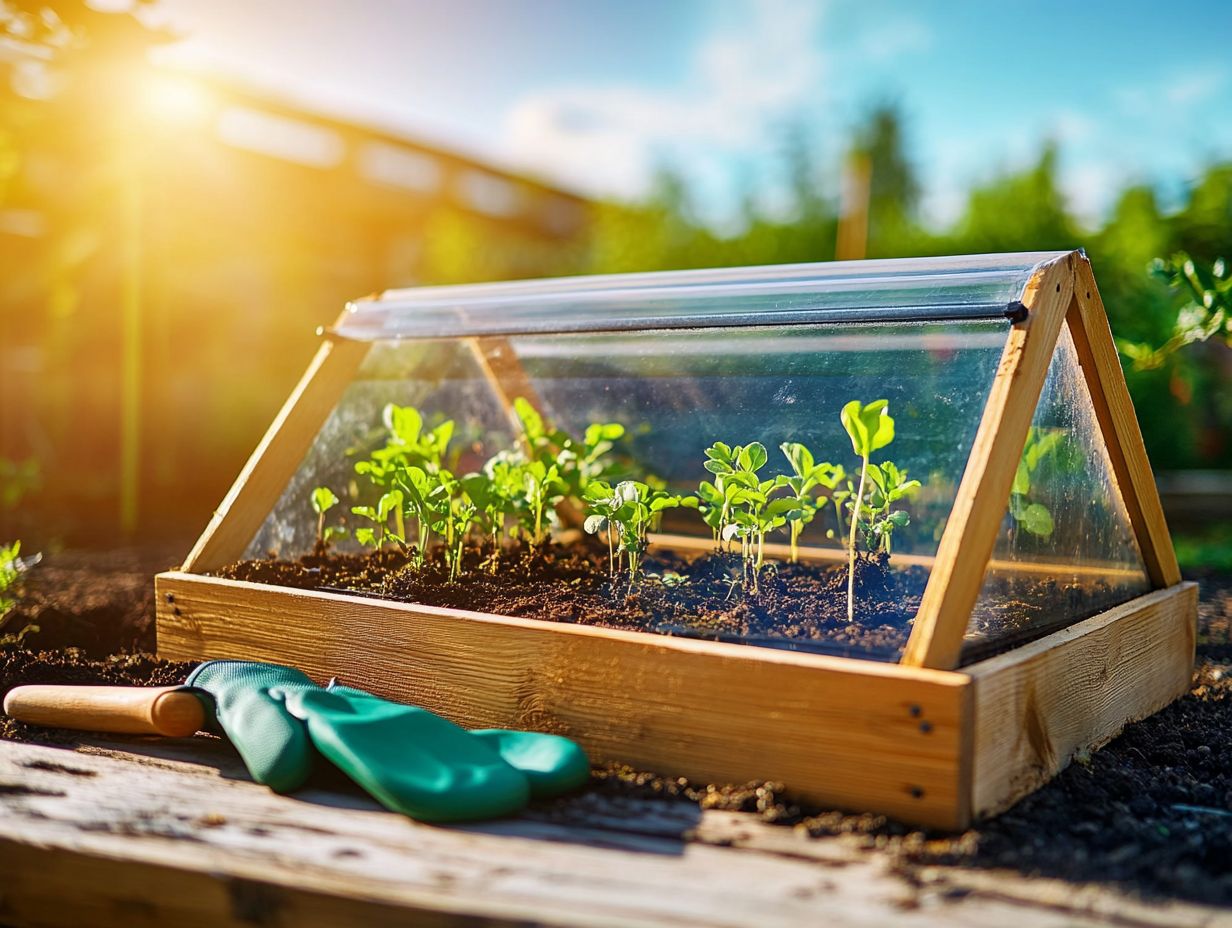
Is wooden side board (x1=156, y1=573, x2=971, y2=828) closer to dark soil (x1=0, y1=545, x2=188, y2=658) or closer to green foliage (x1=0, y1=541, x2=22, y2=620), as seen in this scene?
green foliage (x1=0, y1=541, x2=22, y2=620)

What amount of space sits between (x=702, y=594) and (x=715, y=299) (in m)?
0.63

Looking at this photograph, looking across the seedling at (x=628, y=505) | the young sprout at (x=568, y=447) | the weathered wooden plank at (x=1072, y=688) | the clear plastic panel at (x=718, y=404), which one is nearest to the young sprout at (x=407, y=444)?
the clear plastic panel at (x=718, y=404)

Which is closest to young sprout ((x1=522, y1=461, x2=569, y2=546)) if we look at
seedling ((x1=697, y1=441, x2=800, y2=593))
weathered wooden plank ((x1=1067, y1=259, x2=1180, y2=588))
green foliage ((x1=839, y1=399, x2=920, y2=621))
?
seedling ((x1=697, y1=441, x2=800, y2=593))

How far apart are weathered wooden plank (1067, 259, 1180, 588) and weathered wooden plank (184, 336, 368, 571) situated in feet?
5.51

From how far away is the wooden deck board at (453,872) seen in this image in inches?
48.4

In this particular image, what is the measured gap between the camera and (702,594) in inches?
79.4

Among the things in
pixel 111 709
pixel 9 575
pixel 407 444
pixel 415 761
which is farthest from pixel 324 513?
pixel 415 761

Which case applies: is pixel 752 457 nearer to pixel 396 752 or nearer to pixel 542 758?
pixel 542 758

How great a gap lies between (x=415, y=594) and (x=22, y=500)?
439 cm

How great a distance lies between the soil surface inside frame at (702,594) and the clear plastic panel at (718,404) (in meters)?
0.01

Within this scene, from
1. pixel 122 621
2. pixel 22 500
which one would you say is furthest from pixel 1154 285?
pixel 22 500

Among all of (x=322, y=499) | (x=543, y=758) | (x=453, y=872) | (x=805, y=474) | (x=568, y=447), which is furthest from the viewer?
(x=568, y=447)

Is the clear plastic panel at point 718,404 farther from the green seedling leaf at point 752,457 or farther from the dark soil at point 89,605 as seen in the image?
the dark soil at point 89,605

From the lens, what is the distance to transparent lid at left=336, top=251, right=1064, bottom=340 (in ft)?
6.19
